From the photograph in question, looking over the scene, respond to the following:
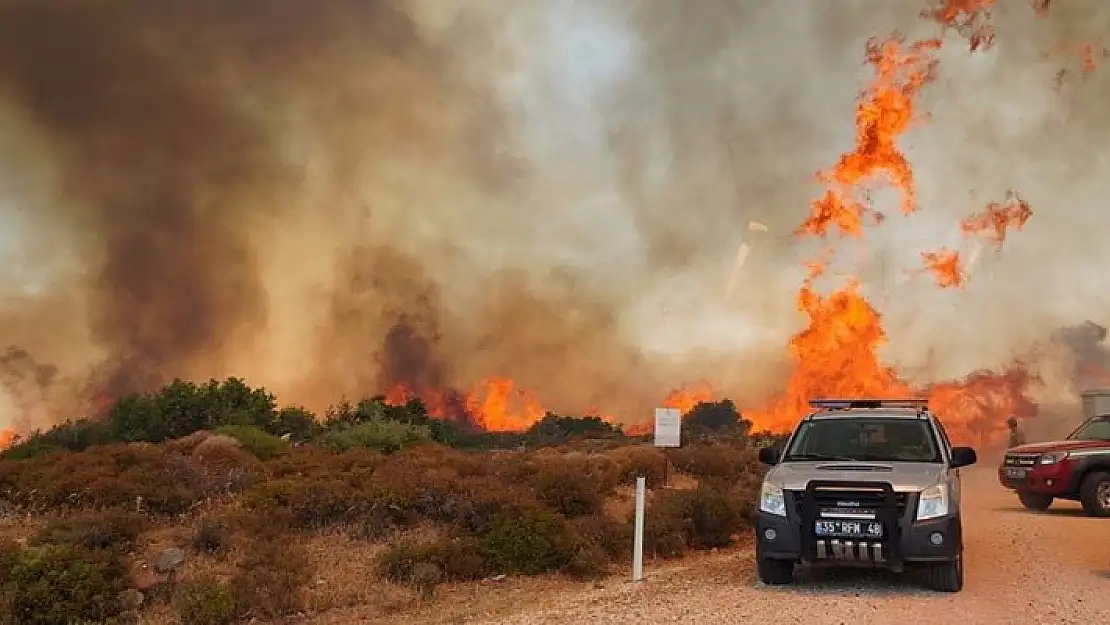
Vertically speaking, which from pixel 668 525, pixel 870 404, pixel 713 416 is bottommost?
pixel 668 525

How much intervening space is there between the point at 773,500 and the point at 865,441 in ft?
5.83

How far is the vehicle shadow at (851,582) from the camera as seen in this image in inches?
377

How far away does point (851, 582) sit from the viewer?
10.2 metres

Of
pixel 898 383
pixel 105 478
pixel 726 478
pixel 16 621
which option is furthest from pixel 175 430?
pixel 898 383

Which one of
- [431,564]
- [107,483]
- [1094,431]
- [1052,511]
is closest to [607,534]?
[431,564]

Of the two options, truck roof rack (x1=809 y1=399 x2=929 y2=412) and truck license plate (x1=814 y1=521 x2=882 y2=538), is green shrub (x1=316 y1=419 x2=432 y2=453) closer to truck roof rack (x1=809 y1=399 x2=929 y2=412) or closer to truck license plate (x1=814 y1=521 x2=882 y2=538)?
truck roof rack (x1=809 y1=399 x2=929 y2=412)

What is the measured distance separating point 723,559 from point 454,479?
199 inches

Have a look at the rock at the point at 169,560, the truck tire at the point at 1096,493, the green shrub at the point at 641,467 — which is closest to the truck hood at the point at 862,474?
the rock at the point at 169,560

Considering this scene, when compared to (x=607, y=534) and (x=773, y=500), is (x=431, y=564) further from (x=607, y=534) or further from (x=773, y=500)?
(x=773, y=500)

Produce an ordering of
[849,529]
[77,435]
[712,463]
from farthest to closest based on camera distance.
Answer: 1. [77,435]
2. [712,463]
3. [849,529]

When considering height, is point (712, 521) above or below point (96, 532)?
above

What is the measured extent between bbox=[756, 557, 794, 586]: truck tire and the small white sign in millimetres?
2211

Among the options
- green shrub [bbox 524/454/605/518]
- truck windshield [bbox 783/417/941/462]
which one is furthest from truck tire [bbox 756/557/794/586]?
green shrub [bbox 524/454/605/518]

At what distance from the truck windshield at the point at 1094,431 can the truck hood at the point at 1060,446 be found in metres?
0.66
